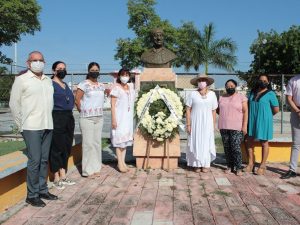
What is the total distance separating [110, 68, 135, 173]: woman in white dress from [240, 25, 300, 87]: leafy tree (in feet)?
83.0

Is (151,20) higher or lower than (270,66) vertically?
higher

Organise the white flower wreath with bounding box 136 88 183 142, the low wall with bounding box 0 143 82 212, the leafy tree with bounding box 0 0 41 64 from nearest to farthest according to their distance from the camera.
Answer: the low wall with bounding box 0 143 82 212 → the white flower wreath with bounding box 136 88 183 142 → the leafy tree with bounding box 0 0 41 64

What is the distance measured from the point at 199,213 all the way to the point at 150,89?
3.23 meters

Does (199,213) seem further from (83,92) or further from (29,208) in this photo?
(83,92)

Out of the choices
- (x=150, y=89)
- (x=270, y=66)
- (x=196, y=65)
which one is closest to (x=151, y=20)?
(x=196, y=65)

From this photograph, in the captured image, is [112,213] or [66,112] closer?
[112,213]

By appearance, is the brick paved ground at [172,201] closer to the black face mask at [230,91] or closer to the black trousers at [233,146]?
the black trousers at [233,146]

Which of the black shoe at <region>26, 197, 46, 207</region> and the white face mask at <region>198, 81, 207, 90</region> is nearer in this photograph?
the black shoe at <region>26, 197, 46, 207</region>

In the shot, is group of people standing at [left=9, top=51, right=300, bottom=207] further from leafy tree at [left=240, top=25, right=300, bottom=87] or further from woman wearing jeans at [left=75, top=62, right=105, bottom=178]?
leafy tree at [left=240, top=25, right=300, bottom=87]

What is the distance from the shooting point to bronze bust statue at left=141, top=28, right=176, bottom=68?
810cm

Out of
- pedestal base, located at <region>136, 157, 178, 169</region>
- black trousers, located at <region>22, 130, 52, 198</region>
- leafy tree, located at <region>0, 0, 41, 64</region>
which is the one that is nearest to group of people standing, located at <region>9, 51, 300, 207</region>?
pedestal base, located at <region>136, 157, 178, 169</region>

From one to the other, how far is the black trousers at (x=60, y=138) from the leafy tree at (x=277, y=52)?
26.6m

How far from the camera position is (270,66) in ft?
113

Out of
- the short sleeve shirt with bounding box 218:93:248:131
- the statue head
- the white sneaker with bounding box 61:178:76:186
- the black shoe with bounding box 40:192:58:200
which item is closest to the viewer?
the black shoe with bounding box 40:192:58:200
